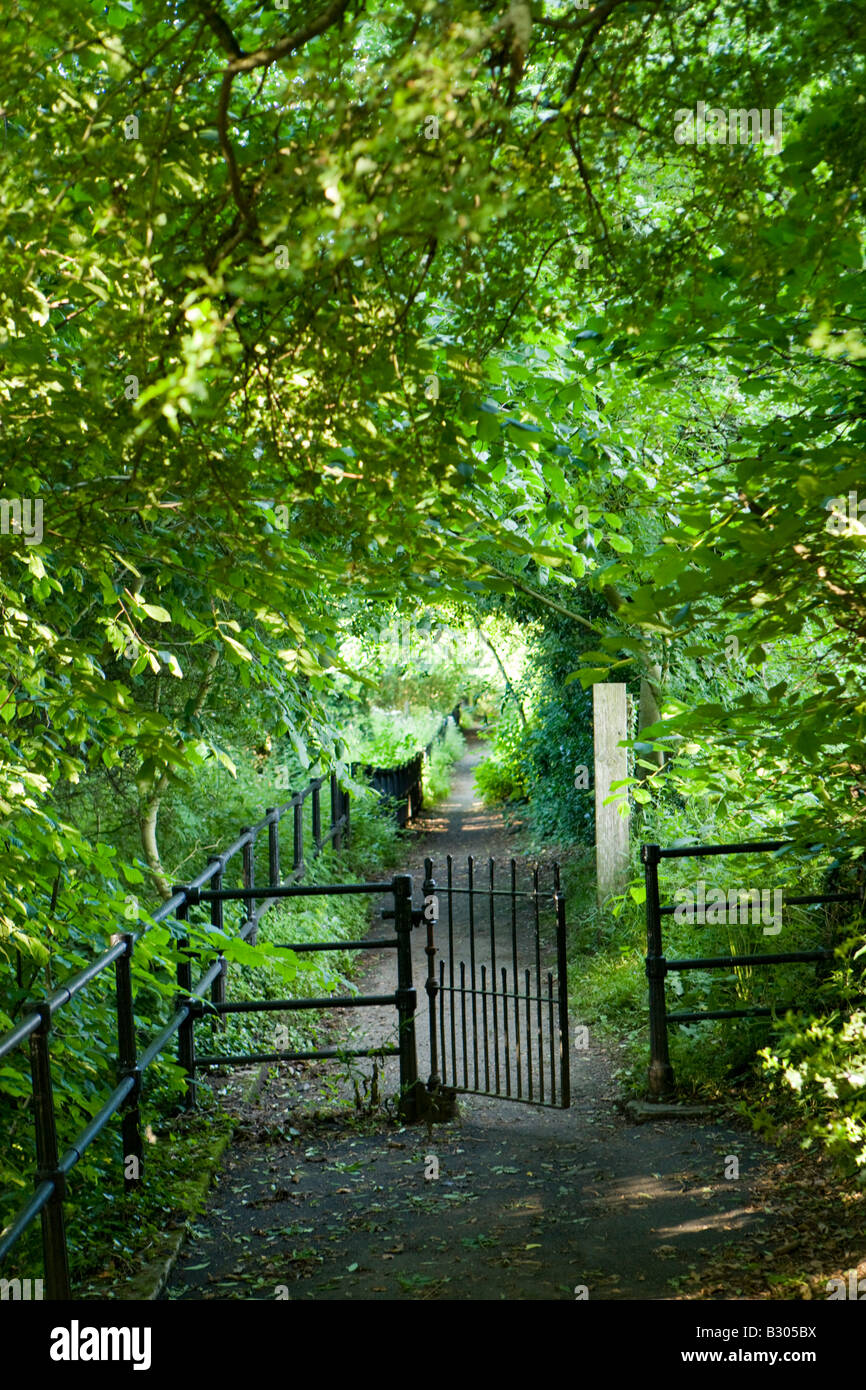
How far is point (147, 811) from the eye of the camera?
25.1 feet

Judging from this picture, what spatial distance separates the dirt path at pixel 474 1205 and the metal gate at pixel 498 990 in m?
0.32

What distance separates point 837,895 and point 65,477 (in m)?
4.23

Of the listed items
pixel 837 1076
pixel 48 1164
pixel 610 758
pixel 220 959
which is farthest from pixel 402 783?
pixel 48 1164

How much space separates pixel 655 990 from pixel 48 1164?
3.78 metres

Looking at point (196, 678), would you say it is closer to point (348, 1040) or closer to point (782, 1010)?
point (348, 1040)

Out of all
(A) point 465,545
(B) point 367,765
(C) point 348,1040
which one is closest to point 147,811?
(C) point 348,1040

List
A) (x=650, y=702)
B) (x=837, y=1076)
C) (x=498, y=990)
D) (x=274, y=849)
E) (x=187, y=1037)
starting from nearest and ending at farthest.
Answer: (x=837, y=1076) → (x=187, y=1037) → (x=274, y=849) → (x=650, y=702) → (x=498, y=990)

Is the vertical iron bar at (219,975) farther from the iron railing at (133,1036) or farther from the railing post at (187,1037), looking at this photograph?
the railing post at (187,1037)

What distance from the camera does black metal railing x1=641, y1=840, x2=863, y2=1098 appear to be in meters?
5.78

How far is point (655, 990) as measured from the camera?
6301 millimetres

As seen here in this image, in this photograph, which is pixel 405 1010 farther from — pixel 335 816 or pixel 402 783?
pixel 402 783

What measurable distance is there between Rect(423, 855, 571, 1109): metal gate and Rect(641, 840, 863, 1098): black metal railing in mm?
526

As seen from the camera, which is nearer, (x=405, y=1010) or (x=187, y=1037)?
(x=187, y=1037)

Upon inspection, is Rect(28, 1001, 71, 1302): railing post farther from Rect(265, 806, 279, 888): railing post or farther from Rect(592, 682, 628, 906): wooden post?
Rect(592, 682, 628, 906): wooden post
